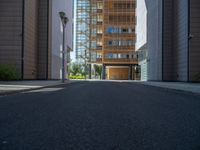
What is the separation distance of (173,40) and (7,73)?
22.0m

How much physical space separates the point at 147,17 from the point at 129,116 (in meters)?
49.5

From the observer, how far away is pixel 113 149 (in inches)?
159

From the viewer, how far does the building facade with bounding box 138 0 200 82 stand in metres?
33.7

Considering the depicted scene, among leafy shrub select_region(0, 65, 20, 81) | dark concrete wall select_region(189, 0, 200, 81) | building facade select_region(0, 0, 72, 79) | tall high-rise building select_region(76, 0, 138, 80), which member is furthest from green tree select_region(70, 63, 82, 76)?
dark concrete wall select_region(189, 0, 200, 81)

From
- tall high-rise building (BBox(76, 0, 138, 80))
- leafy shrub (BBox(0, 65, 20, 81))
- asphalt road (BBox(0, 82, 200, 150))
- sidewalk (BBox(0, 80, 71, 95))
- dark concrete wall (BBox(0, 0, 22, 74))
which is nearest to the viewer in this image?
asphalt road (BBox(0, 82, 200, 150))

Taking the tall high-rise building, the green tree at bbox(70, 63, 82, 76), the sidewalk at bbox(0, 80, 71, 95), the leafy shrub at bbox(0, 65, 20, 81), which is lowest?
the sidewalk at bbox(0, 80, 71, 95)

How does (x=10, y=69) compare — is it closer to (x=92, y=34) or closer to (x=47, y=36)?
(x=47, y=36)

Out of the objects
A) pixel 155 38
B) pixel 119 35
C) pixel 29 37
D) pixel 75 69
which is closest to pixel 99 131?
pixel 29 37

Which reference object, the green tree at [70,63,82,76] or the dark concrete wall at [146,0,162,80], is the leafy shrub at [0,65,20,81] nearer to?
the dark concrete wall at [146,0,162,80]

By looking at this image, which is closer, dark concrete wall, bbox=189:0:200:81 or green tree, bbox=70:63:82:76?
dark concrete wall, bbox=189:0:200:81

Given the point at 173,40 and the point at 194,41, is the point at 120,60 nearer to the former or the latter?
the point at 173,40

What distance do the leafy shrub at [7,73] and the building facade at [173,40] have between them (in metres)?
19.2

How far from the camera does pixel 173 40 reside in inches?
1622

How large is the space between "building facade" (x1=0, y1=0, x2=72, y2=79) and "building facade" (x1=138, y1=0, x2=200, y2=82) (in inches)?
624
